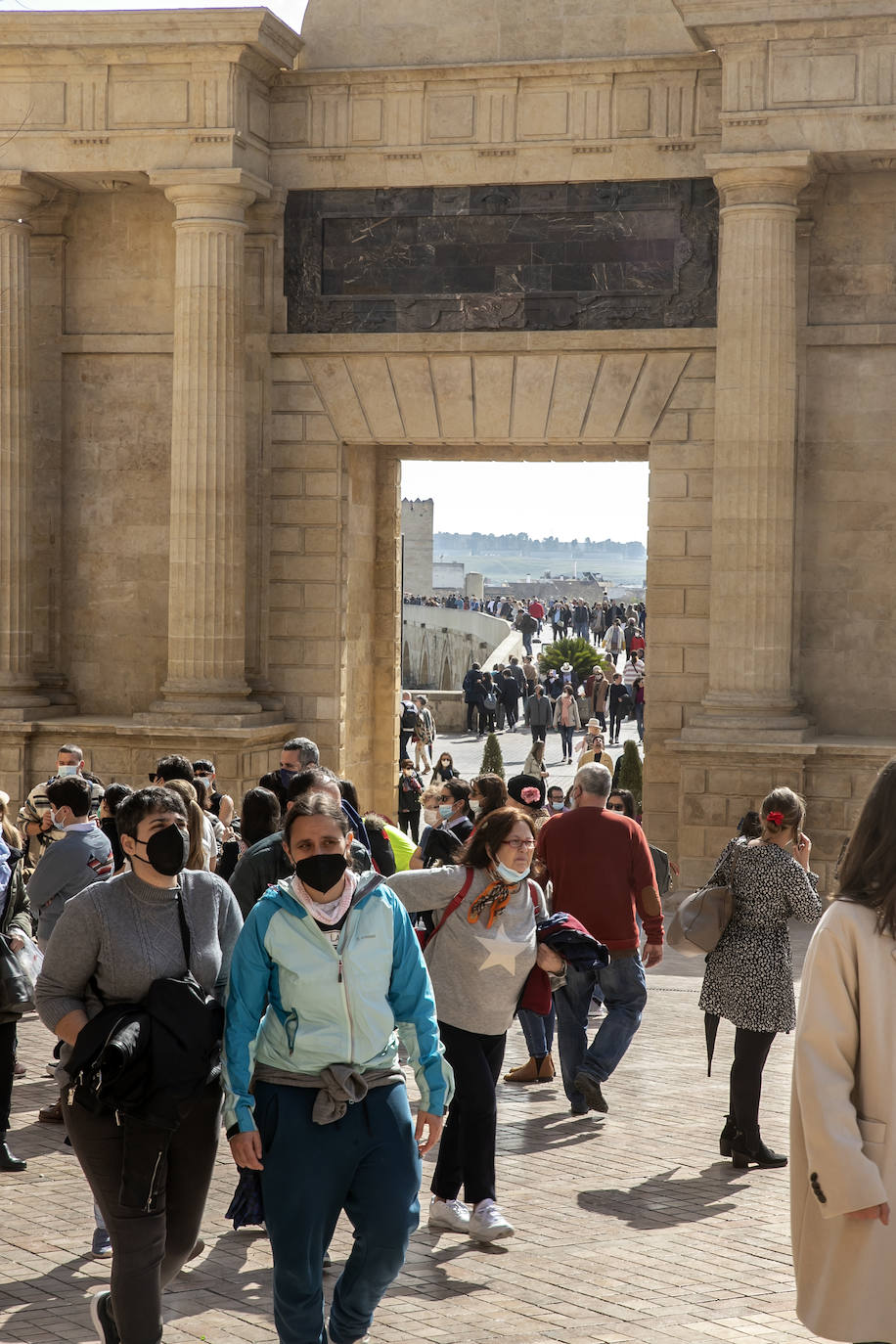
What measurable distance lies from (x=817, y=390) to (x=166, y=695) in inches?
287

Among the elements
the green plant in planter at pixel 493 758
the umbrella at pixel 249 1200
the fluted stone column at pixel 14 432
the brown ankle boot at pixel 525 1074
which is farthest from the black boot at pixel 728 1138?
the green plant in planter at pixel 493 758

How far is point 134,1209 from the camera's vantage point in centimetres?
505

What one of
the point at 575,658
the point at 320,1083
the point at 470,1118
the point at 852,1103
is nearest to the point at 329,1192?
the point at 320,1083

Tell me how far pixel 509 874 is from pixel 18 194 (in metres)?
13.5

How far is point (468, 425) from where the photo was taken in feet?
59.9

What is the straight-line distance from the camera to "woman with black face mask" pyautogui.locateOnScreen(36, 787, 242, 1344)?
16.7 feet

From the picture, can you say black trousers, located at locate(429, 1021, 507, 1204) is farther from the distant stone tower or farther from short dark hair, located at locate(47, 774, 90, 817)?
the distant stone tower

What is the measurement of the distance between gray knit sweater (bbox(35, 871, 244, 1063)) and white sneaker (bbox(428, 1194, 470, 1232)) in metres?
2.09

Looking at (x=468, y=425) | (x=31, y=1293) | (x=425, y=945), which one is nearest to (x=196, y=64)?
(x=468, y=425)

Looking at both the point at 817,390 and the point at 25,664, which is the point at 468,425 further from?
the point at 25,664

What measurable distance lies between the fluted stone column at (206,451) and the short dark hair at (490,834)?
10.9m

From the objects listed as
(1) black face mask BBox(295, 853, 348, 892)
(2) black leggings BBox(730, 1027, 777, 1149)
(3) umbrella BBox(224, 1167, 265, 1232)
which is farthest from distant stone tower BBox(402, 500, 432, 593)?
(1) black face mask BBox(295, 853, 348, 892)

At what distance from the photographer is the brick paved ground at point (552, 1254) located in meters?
5.87

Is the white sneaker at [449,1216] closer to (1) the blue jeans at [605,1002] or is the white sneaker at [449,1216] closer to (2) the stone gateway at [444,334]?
(1) the blue jeans at [605,1002]
